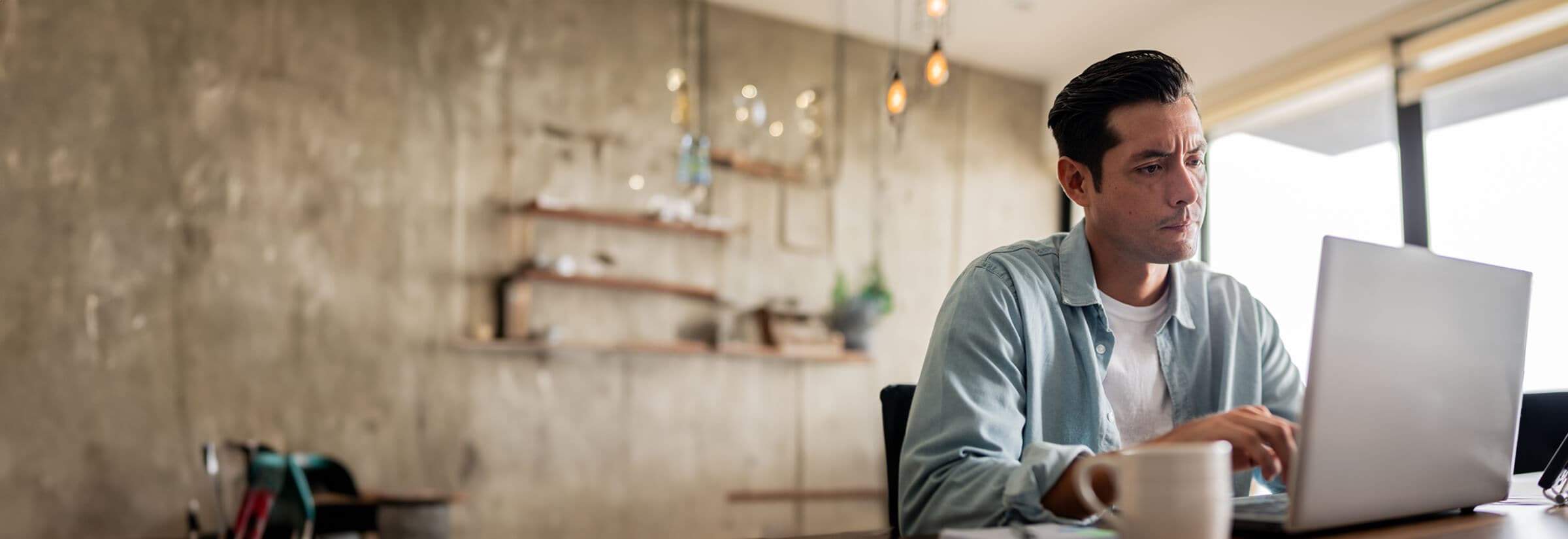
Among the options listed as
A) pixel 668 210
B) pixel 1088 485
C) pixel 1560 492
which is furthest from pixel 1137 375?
pixel 668 210

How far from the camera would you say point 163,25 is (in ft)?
12.2

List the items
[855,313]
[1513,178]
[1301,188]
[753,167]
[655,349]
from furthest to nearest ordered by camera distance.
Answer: [855,313]
[753,167]
[1301,188]
[655,349]
[1513,178]

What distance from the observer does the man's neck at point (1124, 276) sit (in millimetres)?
1437

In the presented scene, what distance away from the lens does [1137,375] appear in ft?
4.56

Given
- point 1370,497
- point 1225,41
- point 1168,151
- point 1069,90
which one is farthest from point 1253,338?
point 1225,41

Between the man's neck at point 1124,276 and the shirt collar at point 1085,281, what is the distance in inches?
0.5

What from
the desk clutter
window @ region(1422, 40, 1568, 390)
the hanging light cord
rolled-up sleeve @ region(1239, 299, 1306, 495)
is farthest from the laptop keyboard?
the desk clutter

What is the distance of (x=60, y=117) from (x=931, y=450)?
3.71m

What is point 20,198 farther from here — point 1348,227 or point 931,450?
point 1348,227

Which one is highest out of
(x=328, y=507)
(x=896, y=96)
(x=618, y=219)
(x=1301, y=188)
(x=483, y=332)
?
(x=896, y=96)

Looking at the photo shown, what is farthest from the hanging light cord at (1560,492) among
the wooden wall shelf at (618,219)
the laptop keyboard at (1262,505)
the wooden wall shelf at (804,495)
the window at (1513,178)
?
the wooden wall shelf at (804,495)

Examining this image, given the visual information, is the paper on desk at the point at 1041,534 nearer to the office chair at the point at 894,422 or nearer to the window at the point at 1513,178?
the office chair at the point at 894,422

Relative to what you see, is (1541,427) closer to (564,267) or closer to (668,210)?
(564,267)

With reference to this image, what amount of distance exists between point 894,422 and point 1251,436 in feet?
1.80
